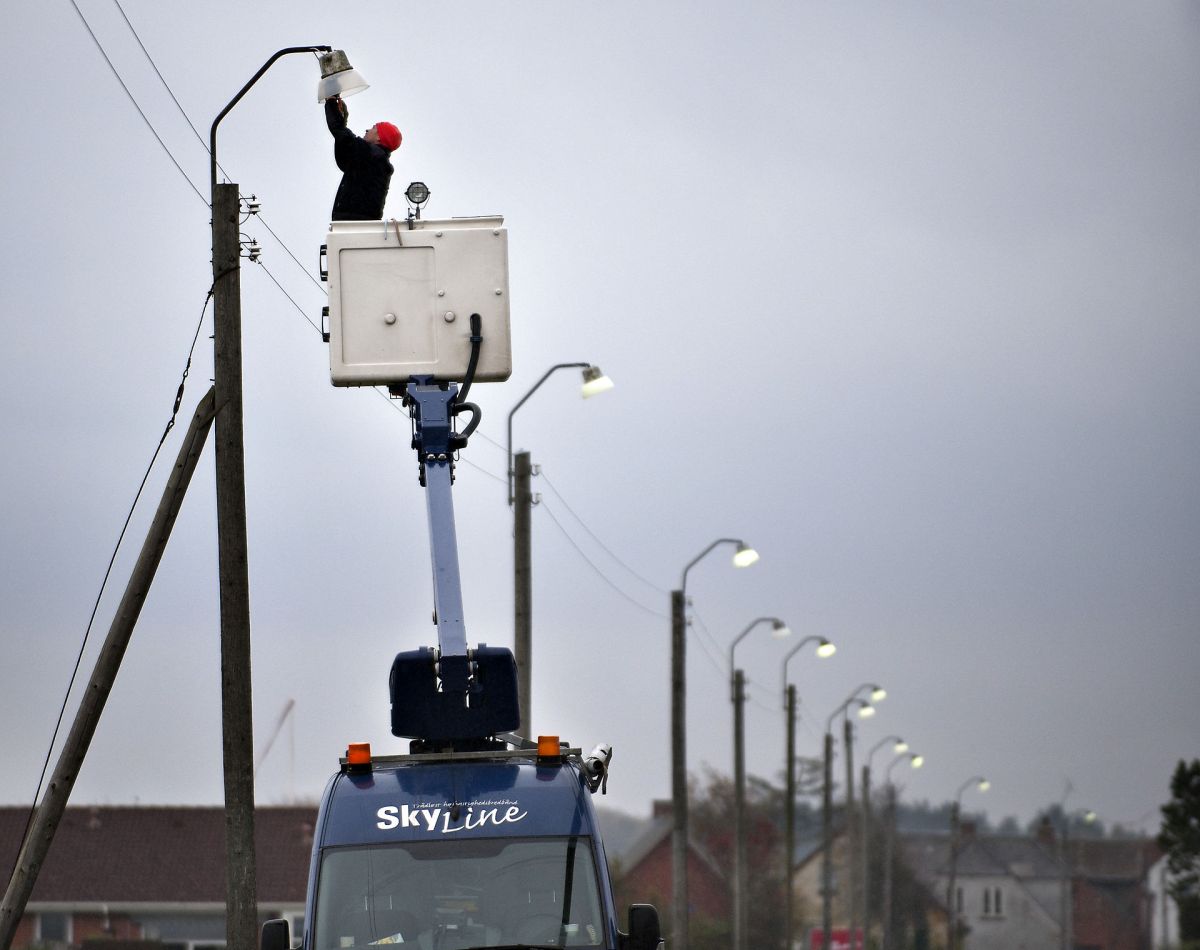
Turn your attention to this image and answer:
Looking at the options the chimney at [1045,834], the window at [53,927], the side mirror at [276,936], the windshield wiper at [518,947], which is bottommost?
the window at [53,927]

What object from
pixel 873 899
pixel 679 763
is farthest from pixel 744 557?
pixel 873 899

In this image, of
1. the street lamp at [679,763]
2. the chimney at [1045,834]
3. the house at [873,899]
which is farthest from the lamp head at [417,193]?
the chimney at [1045,834]

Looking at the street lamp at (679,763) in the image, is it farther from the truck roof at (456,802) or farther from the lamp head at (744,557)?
the truck roof at (456,802)

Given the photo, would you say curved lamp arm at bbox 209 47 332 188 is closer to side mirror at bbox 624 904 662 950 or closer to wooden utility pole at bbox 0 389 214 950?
wooden utility pole at bbox 0 389 214 950

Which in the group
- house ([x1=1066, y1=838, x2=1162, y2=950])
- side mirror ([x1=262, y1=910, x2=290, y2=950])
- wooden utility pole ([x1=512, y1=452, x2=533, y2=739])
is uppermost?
wooden utility pole ([x1=512, y1=452, x2=533, y2=739])

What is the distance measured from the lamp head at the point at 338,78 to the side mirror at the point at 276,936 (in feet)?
26.0

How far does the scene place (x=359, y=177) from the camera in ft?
53.9

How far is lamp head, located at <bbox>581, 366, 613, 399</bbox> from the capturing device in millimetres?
24938

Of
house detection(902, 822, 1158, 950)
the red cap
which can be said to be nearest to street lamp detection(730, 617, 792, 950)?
the red cap

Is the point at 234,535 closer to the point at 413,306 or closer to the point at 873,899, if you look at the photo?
the point at 413,306

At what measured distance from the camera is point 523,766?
39.2 ft

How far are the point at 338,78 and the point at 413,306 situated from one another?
268 centimetres

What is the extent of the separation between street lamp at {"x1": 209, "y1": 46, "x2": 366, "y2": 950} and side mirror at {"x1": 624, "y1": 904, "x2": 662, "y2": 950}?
5.79m

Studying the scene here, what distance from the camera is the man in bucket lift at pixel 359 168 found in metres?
16.4
